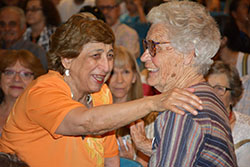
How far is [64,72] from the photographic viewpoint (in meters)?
2.51

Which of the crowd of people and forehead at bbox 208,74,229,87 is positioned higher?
the crowd of people

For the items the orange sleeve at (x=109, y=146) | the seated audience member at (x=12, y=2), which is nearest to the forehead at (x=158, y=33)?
the orange sleeve at (x=109, y=146)

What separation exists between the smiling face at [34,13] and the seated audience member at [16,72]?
5.95 feet

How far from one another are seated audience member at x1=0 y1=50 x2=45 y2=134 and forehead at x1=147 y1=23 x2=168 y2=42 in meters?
2.10

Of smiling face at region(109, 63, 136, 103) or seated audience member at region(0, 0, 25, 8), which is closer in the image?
smiling face at region(109, 63, 136, 103)

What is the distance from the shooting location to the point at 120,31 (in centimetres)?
535

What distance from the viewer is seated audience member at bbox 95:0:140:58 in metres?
5.25

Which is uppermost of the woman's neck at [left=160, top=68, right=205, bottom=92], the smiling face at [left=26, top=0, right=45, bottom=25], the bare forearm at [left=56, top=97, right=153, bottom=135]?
the woman's neck at [left=160, top=68, right=205, bottom=92]

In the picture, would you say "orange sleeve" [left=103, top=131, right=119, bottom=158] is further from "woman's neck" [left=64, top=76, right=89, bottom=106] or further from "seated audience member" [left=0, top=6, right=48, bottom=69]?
"seated audience member" [left=0, top=6, right=48, bottom=69]

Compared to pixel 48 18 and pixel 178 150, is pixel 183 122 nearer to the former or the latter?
pixel 178 150

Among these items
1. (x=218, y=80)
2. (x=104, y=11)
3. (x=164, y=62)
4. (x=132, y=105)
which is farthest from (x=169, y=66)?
(x=104, y=11)

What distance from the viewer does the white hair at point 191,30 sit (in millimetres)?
1973

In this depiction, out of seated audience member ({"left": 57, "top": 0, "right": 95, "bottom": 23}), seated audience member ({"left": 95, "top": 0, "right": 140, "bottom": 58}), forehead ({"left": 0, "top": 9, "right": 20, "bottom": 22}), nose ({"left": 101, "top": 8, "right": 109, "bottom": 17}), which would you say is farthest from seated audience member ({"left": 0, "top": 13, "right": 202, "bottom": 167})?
seated audience member ({"left": 57, "top": 0, "right": 95, "bottom": 23})

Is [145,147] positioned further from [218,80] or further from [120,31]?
[120,31]
